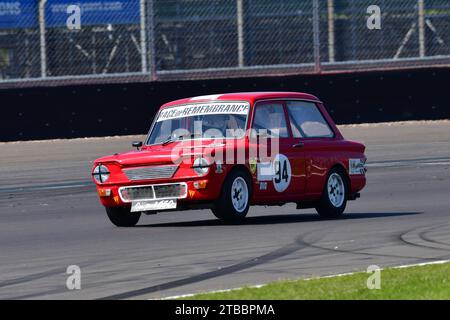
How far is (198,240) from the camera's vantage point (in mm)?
11539

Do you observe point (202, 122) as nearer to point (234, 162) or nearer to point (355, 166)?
point (234, 162)

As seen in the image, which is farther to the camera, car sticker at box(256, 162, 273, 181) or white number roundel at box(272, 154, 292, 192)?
white number roundel at box(272, 154, 292, 192)

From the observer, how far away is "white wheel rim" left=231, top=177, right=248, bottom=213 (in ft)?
41.4

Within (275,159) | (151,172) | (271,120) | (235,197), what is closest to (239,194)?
(235,197)

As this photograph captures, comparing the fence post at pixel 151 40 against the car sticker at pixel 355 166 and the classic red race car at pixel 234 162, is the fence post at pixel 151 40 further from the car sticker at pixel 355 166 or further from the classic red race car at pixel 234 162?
the car sticker at pixel 355 166

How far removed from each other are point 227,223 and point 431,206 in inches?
104

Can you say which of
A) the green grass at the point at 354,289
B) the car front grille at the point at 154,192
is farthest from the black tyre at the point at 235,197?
the green grass at the point at 354,289

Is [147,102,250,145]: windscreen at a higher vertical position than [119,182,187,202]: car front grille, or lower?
higher

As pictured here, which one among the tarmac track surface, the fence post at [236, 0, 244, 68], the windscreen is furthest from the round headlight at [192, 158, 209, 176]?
the fence post at [236, 0, 244, 68]

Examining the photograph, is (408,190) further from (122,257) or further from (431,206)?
(122,257)

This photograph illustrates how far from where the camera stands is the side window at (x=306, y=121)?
45.2 feet

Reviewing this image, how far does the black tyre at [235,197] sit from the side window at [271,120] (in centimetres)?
80

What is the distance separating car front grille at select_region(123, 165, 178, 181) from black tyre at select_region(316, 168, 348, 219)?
1892mm

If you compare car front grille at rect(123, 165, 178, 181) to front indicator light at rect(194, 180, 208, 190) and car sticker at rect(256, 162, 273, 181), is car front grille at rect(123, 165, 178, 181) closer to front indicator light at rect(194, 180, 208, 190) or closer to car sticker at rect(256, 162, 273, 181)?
front indicator light at rect(194, 180, 208, 190)
